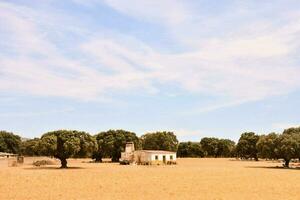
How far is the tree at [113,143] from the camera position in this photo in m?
114

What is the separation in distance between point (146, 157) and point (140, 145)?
32.8 metres

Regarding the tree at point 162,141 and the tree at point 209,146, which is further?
the tree at point 209,146

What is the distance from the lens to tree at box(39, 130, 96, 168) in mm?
76875

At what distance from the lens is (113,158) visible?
118 metres

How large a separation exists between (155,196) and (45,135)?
51419mm

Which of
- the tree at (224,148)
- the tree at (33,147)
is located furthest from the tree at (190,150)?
the tree at (33,147)

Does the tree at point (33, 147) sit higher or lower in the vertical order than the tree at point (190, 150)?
lower

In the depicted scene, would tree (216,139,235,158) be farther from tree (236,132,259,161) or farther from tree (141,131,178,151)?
tree (141,131,178,151)

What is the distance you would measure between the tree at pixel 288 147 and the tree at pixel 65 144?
35.9m

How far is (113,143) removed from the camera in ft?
373

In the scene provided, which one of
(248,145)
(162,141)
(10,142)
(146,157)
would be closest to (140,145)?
(162,141)

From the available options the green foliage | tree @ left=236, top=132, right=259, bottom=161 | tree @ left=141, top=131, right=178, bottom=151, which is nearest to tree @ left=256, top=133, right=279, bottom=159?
tree @ left=141, top=131, right=178, bottom=151

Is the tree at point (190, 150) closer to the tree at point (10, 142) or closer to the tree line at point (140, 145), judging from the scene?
the tree line at point (140, 145)

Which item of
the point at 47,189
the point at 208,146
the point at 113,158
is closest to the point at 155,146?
the point at 113,158
